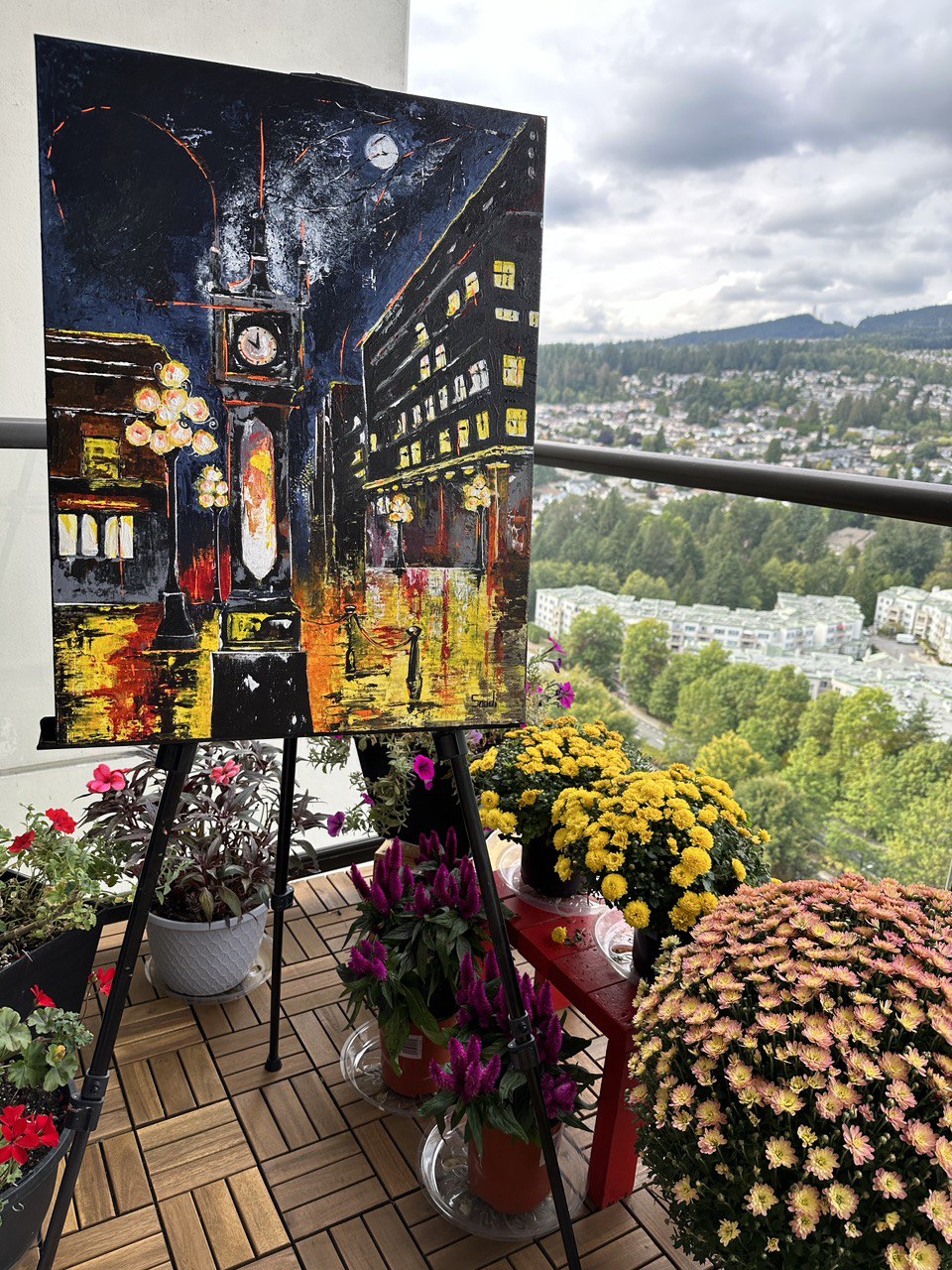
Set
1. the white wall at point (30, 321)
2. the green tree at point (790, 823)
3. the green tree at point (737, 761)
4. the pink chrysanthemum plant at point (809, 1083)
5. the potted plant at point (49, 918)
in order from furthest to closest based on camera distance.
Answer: the green tree at point (737, 761)
the green tree at point (790, 823)
the white wall at point (30, 321)
the potted plant at point (49, 918)
the pink chrysanthemum plant at point (809, 1083)

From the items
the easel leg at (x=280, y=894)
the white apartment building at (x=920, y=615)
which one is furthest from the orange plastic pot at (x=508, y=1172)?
the white apartment building at (x=920, y=615)

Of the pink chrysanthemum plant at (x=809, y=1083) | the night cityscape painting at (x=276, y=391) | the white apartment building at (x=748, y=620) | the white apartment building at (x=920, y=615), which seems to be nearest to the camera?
the pink chrysanthemum plant at (x=809, y=1083)

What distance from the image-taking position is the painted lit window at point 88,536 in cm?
101

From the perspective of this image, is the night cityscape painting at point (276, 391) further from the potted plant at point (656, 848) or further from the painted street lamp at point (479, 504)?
the potted plant at point (656, 848)

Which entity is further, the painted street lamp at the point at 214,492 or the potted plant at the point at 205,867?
the potted plant at the point at 205,867

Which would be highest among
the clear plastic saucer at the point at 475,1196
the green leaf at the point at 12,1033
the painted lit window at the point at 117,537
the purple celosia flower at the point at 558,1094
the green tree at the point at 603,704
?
the painted lit window at the point at 117,537

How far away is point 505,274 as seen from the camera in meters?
1.10

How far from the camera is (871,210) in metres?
8.49

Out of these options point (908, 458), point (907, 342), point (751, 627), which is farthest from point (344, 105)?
point (751, 627)

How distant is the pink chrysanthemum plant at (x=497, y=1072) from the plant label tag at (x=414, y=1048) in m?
0.22

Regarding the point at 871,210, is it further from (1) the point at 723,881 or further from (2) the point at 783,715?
(1) the point at 723,881

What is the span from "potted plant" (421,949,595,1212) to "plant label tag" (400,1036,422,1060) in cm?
19

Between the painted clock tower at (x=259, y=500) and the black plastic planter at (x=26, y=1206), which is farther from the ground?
the painted clock tower at (x=259, y=500)

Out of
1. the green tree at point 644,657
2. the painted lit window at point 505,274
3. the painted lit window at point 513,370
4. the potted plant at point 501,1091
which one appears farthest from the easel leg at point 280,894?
the green tree at point 644,657
